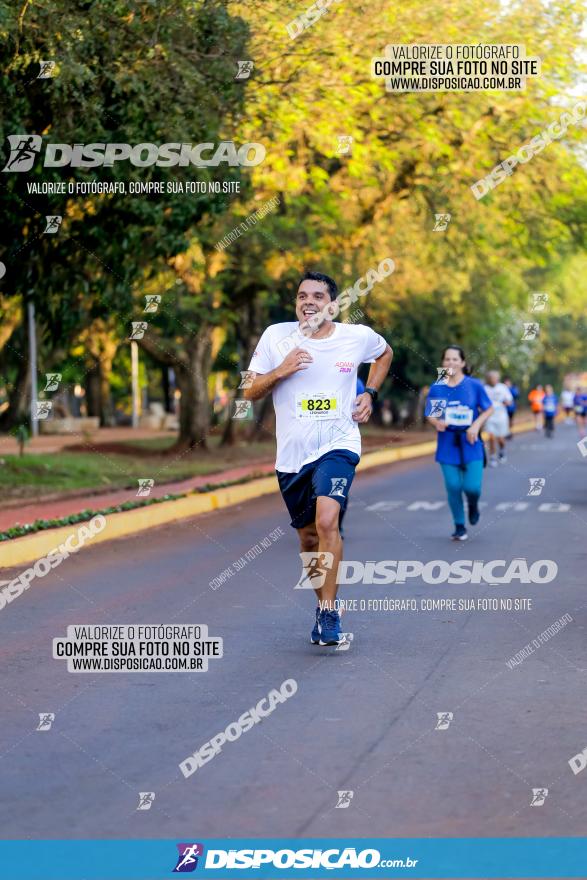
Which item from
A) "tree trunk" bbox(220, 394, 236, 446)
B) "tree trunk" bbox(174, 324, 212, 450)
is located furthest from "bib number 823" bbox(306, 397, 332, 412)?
"tree trunk" bbox(220, 394, 236, 446)

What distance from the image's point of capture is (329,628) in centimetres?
909

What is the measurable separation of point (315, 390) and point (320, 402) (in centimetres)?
7

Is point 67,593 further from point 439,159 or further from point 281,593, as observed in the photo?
point 439,159

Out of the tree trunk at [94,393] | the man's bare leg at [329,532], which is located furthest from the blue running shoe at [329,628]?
the tree trunk at [94,393]

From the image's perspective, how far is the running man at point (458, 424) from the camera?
15.5m

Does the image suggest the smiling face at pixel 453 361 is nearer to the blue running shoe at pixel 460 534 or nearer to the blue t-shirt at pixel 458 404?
the blue t-shirt at pixel 458 404

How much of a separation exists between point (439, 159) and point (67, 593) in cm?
1661

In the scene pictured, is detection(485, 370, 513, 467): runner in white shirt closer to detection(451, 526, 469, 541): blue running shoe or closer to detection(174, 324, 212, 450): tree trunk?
detection(174, 324, 212, 450): tree trunk

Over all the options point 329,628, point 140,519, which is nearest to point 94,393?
point 140,519

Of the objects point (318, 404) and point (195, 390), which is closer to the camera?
point (318, 404)

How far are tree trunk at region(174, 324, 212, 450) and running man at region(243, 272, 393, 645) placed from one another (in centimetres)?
2269

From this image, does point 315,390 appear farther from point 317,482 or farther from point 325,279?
point 325,279

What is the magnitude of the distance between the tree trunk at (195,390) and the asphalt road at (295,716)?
18204mm

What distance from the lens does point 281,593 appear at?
11.7 m
